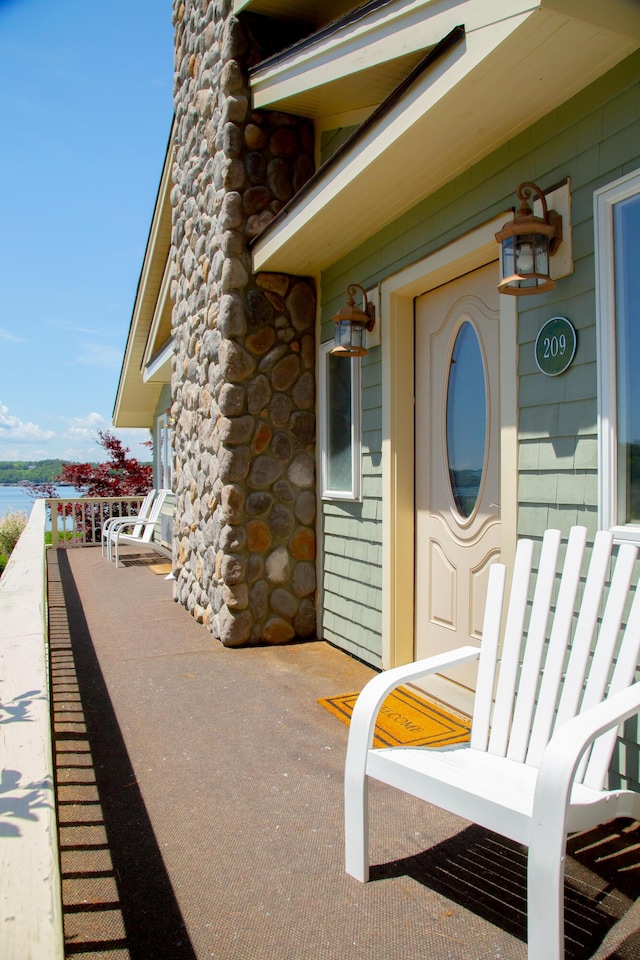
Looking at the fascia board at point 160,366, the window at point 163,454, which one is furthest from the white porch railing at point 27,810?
the window at point 163,454

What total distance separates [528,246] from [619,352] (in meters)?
0.54

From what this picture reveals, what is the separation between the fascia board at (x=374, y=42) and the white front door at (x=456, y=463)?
1022 mm

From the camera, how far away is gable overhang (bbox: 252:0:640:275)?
2115mm

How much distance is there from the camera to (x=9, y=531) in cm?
1165

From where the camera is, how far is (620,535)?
226cm

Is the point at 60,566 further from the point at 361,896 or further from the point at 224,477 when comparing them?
the point at 361,896

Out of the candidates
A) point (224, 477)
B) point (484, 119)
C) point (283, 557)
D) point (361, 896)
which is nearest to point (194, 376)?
point (224, 477)

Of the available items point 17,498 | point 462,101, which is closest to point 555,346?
point 462,101

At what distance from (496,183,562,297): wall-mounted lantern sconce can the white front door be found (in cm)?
58

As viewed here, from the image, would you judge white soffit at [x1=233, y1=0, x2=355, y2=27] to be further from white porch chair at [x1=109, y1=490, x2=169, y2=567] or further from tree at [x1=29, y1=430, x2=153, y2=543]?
tree at [x1=29, y1=430, x2=153, y2=543]

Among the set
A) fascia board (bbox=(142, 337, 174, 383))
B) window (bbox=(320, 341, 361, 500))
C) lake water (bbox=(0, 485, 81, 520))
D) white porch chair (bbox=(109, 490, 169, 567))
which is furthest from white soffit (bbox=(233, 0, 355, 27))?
lake water (bbox=(0, 485, 81, 520))

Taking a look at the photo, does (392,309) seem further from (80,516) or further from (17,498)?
(17,498)

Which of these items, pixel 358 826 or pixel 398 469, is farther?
pixel 398 469

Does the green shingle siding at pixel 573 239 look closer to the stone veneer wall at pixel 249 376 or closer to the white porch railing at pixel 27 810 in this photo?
the stone veneer wall at pixel 249 376
